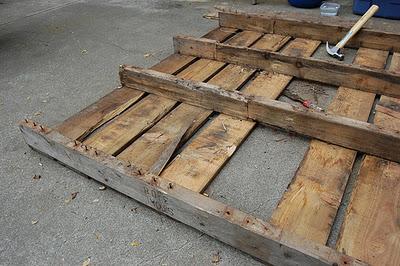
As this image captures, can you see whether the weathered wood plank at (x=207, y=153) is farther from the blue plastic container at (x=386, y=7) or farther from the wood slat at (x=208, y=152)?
the blue plastic container at (x=386, y=7)

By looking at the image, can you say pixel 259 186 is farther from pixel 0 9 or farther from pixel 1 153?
pixel 0 9

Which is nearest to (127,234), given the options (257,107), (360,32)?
(257,107)

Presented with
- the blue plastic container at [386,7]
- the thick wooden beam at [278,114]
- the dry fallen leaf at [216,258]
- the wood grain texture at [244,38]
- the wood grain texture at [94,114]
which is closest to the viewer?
the dry fallen leaf at [216,258]

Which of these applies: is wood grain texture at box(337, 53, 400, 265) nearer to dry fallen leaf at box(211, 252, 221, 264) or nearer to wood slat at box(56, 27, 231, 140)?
dry fallen leaf at box(211, 252, 221, 264)

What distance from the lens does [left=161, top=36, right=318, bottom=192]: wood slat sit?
1956 mm

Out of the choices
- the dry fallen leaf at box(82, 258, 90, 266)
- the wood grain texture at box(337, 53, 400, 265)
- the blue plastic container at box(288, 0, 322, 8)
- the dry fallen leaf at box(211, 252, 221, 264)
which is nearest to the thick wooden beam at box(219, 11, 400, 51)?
the blue plastic container at box(288, 0, 322, 8)

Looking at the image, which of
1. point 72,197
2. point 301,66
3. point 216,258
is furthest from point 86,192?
point 301,66

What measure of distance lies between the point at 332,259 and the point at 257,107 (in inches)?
46.7

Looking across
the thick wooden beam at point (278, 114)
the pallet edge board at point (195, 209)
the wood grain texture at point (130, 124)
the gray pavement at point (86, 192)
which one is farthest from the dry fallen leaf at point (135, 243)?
the thick wooden beam at point (278, 114)

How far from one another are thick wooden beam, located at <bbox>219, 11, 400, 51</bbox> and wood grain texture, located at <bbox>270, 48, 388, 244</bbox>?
126 cm

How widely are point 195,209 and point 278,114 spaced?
95cm

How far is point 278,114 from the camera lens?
222cm

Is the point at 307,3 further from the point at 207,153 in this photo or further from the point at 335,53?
the point at 207,153

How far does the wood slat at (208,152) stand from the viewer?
6.42 feet
